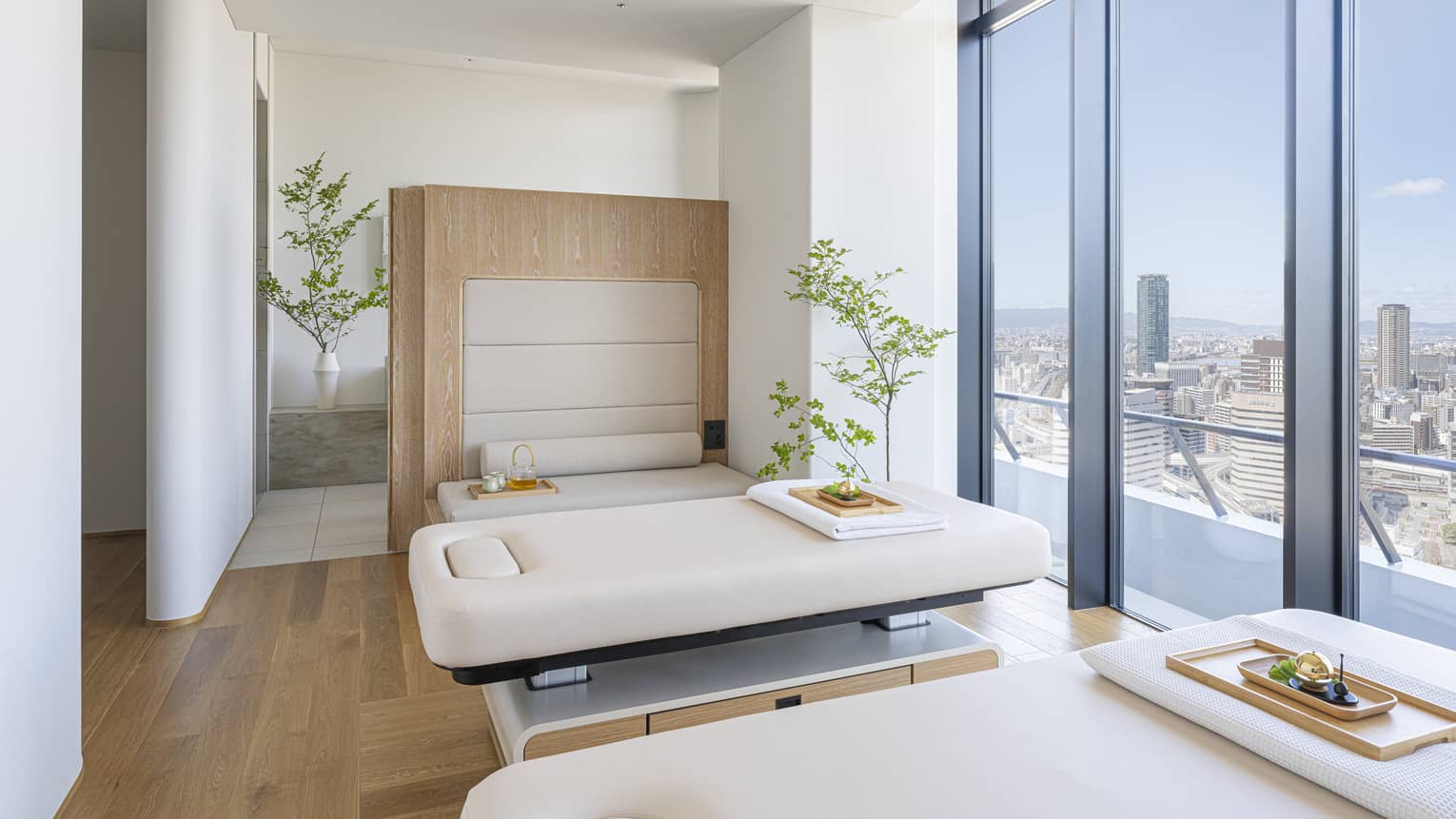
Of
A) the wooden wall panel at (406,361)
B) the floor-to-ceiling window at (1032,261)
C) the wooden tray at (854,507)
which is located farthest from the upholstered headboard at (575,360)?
the wooden tray at (854,507)

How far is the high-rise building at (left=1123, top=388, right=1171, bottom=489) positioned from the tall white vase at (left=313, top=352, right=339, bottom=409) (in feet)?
15.7

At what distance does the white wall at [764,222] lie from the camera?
3705 mm

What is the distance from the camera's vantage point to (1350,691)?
122 centimetres

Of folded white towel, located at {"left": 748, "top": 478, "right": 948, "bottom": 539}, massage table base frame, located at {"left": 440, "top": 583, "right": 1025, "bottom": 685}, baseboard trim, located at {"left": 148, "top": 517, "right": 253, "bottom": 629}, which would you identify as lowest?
baseboard trim, located at {"left": 148, "top": 517, "right": 253, "bottom": 629}

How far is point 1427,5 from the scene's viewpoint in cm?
222

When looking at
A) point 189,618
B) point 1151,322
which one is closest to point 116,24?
point 189,618

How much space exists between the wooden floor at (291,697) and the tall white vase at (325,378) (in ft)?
6.66

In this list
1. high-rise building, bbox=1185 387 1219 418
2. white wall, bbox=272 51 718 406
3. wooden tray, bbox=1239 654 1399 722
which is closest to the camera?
wooden tray, bbox=1239 654 1399 722

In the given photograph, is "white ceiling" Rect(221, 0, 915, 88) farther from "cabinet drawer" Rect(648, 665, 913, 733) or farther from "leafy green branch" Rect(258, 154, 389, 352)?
"cabinet drawer" Rect(648, 665, 913, 733)

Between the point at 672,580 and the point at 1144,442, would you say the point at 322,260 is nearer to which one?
the point at 672,580

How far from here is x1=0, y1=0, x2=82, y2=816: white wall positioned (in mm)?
1637

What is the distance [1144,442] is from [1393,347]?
947mm

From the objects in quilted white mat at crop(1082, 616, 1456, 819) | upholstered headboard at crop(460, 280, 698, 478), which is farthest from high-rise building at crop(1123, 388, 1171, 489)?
upholstered headboard at crop(460, 280, 698, 478)

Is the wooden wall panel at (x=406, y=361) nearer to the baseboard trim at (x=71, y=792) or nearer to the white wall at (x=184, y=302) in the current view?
the white wall at (x=184, y=302)
